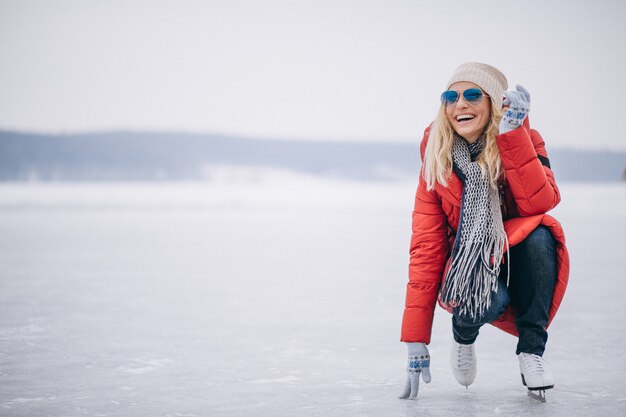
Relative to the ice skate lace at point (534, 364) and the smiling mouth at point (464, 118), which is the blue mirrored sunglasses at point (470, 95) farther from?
the ice skate lace at point (534, 364)

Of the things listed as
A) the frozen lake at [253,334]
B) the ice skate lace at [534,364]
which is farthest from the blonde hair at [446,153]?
the frozen lake at [253,334]

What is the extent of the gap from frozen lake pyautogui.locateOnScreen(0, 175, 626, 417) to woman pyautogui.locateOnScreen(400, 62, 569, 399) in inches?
5.8

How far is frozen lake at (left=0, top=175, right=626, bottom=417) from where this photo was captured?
1.59 m

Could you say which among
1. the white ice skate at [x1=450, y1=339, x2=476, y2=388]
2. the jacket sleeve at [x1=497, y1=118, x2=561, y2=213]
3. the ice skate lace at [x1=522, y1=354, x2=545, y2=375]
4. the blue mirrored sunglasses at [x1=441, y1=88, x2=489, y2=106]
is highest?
the blue mirrored sunglasses at [x1=441, y1=88, x2=489, y2=106]

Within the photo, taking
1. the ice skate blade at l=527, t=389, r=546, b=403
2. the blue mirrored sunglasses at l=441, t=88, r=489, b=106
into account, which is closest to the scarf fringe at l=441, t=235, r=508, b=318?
the ice skate blade at l=527, t=389, r=546, b=403

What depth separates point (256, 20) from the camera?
5044 centimetres

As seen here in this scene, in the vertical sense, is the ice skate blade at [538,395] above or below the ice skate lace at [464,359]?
below

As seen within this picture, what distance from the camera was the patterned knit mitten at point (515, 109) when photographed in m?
1.52

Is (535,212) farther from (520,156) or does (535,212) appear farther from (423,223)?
(423,223)

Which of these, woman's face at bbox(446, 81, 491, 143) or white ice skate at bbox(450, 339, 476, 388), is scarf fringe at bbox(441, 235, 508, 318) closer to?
white ice skate at bbox(450, 339, 476, 388)

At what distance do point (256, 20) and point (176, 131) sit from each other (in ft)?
95.3

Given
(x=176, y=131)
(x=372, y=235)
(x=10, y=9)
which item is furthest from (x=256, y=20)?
(x=372, y=235)

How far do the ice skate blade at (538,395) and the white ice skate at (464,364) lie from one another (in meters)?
0.14

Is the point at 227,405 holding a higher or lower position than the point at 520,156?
lower
